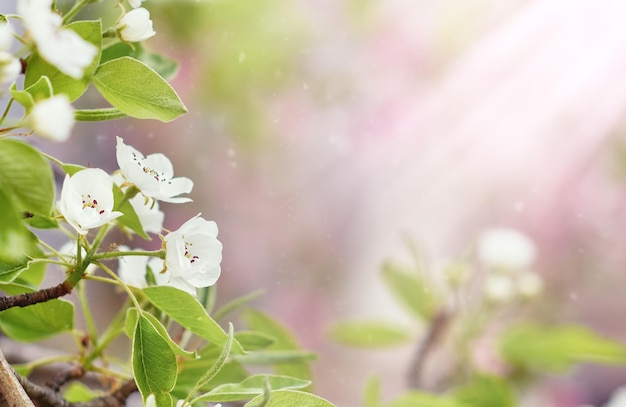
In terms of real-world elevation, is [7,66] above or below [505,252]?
below

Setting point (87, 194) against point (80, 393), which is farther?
point (80, 393)

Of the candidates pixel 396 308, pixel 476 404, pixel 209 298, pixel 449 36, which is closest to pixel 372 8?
pixel 449 36

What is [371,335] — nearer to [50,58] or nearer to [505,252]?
[505,252]

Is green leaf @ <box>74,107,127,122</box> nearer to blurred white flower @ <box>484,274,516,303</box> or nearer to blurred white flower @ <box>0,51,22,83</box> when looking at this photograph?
blurred white flower @ <box>0,51,22,83</box>

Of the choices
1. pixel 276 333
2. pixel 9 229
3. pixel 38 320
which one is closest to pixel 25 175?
pixel 9 229

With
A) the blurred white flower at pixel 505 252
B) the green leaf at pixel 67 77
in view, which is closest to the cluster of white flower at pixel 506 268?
the blurred white flower at pixel 505 252

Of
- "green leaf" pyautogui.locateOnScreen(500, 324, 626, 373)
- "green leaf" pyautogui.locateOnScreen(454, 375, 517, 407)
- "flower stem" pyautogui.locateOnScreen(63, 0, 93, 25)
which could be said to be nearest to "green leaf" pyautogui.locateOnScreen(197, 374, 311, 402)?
"flower stem" pyautogui.locateOnScreen(63, 0, 93, 25)
